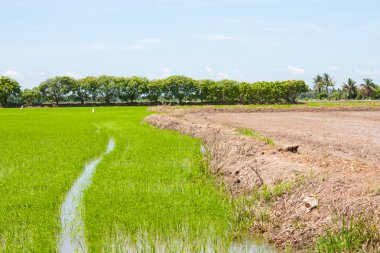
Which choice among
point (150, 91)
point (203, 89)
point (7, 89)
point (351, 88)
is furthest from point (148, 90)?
point (351, 88)

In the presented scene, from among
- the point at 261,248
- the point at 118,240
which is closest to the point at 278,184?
the point at 261,248

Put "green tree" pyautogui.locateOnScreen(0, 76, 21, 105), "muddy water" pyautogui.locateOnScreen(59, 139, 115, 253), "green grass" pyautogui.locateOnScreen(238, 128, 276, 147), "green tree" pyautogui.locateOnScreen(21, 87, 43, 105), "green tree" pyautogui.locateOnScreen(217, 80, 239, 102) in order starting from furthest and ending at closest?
"green tree" pyautogui.locateOnScreen(21, 87, 43, 105), "green tree" pyautogui.locateOnScreen(217, 80, 239, 102), "green tree" pyautogui.locateOnScreen(0, 76, 21, 105), "green grass" pyautogui.locateOnScreen(238, 128, 276, 147), "muddy water" pyautogui.locateOnScreen(59, 139, 115, 253)

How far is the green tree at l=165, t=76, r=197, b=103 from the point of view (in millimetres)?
83000

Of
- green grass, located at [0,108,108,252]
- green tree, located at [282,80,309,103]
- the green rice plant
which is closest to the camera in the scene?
the green rice plant

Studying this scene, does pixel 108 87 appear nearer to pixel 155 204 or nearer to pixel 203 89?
pixel 203 89

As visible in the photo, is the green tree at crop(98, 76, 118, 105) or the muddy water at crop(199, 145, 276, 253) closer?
the muddy water at crop(199, 145, 276, 253)

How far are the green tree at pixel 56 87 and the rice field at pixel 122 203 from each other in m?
72.7

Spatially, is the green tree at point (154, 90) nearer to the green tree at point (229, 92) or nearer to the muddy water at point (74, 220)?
the green tree at point (229, 92)

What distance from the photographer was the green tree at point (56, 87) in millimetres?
84062

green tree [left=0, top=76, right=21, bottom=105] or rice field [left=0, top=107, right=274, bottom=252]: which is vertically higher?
green tree [left=0, top=76, right=21, bottom=105]

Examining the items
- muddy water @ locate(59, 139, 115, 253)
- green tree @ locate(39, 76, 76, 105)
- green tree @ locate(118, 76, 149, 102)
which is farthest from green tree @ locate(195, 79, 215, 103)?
muddy water @ locate(59, 139, 115, 253)

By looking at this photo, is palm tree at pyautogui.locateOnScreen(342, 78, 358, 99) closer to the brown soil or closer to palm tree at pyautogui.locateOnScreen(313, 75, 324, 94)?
palm tree at pyautogui.locateOnScreen(313, 75, 324, 94)

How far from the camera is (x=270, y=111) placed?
44281 millimetres

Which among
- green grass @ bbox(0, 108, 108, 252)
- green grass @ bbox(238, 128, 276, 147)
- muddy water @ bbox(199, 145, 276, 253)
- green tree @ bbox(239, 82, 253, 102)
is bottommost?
muddy water @ bbox(199, 145, 276, 253)
